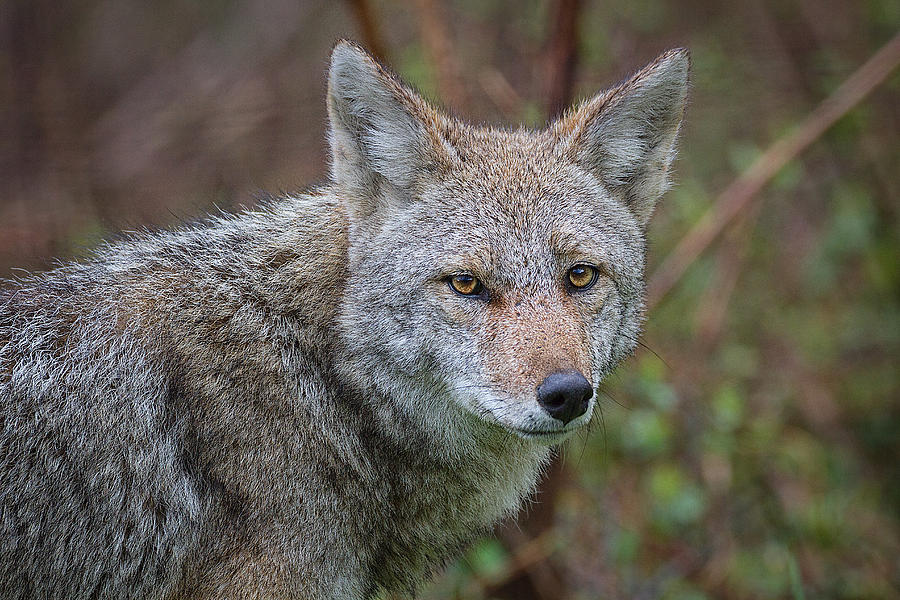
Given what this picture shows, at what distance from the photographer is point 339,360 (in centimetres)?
423

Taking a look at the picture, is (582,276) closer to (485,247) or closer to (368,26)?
(485,247)

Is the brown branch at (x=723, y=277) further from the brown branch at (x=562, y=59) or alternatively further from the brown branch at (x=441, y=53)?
the brown branch at (x=441, y=53)

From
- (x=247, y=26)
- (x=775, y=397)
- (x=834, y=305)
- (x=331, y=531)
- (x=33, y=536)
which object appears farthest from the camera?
(x=247, y=26)

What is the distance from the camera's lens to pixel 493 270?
3994mm

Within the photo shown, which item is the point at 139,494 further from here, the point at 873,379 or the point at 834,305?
the point at 834,305

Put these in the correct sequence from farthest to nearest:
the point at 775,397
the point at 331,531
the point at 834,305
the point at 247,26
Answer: the point at 247,26
the point at 834,305
the point at 775,397
the point at 331,531

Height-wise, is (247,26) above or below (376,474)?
above

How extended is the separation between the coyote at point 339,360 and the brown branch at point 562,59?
183cm

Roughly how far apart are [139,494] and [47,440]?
1.48 ft

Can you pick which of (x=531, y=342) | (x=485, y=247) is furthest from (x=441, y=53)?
(x=531, y=342)

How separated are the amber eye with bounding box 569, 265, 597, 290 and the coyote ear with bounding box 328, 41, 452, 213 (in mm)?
853

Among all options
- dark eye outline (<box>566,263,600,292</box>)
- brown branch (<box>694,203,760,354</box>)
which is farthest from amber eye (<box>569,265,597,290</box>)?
brown branch (<box>694,203,760,354</box>)

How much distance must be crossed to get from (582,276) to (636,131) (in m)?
0.97

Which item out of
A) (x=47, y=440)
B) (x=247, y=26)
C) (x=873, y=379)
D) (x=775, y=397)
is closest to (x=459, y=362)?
(x=47, y=440)
